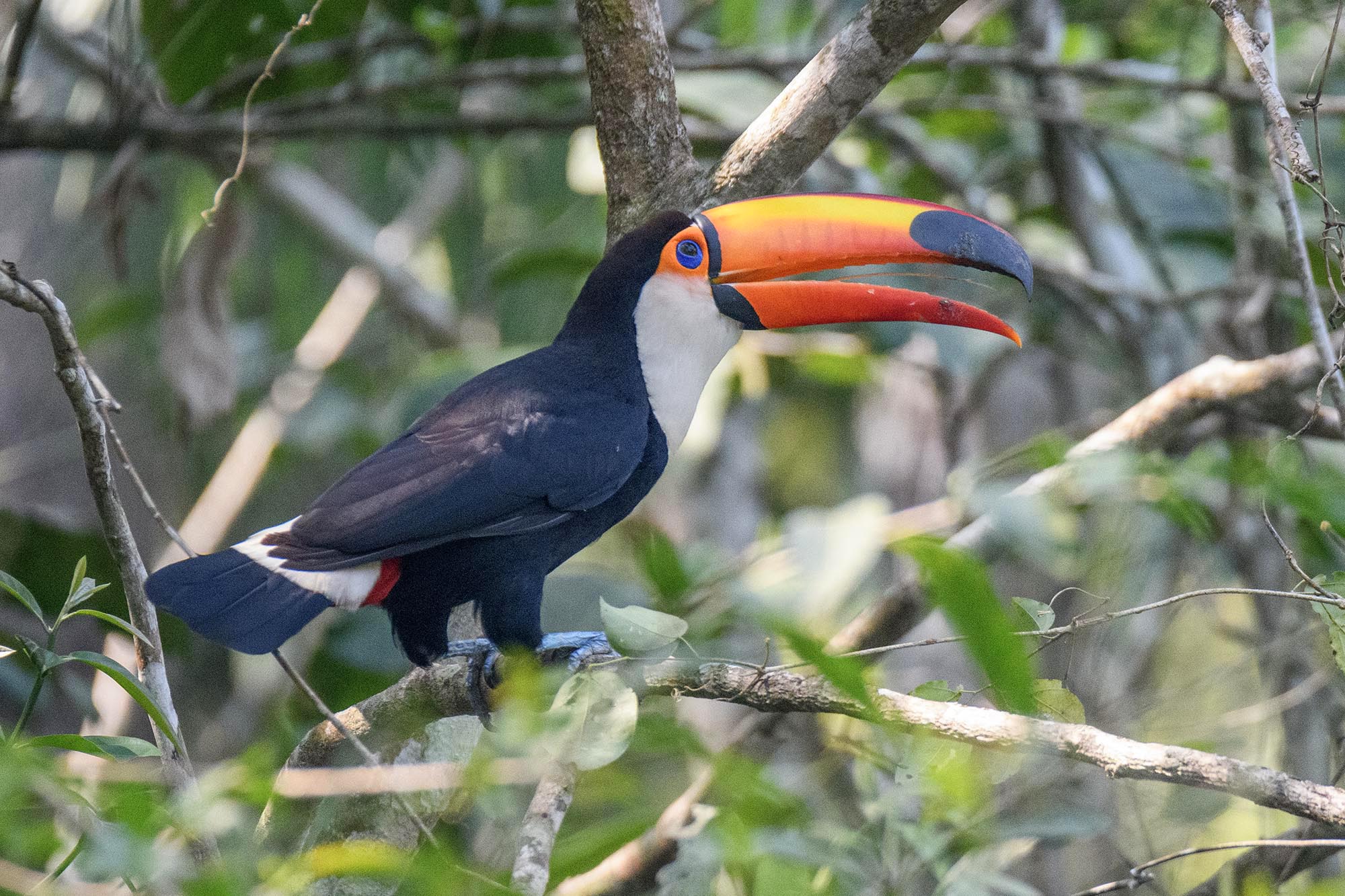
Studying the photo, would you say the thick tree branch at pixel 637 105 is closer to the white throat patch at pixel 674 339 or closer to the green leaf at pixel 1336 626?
the white throat patch at pixel 674 339

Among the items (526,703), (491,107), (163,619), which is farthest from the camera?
(491,107)

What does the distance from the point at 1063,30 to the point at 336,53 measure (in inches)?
105

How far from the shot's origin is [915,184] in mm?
4637

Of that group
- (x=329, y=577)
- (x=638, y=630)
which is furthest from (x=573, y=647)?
(x=638, y=630)

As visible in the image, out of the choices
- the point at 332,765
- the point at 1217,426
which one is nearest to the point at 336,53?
the point at 332,765

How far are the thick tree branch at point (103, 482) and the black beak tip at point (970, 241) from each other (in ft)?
5.27

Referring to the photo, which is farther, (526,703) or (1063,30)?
(1063,30)

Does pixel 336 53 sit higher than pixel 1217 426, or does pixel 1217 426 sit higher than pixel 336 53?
pixel 336 53

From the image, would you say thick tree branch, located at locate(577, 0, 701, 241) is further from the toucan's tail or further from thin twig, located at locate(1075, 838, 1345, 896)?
thin twig, located at locate(1075, 838, 1345, 896)

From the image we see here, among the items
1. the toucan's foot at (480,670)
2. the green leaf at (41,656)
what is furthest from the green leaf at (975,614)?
the toucan's foot at (480,670)

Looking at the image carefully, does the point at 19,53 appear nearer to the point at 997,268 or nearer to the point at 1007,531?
the point at 997,268

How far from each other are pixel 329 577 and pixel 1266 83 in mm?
1786

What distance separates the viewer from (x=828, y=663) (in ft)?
4.49

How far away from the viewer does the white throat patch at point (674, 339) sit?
2.86 m
